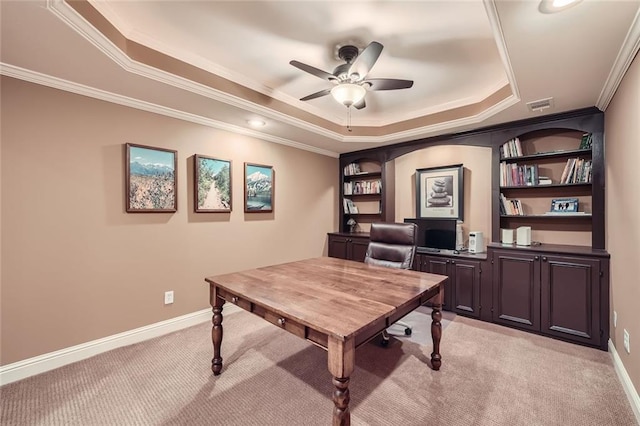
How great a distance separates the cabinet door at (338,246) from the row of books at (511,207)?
2132 millimetres

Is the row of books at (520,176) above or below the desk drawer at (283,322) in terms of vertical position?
above

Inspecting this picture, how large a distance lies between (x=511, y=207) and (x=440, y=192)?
0.86 metres

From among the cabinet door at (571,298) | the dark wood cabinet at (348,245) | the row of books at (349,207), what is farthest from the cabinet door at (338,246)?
the cabinet door at (571,298)

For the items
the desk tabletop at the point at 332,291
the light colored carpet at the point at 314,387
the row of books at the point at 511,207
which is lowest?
the light colored carpet at the point at 314,387

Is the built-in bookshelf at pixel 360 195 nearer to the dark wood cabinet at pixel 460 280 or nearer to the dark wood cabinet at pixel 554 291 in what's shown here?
the dark wood cabinet at pixel 460 280

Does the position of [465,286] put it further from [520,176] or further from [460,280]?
[520,176]

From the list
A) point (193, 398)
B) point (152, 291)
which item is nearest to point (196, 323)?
point (152, 291)

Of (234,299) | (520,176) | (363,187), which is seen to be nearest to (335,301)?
(234,299)

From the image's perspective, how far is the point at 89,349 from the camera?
2.34m

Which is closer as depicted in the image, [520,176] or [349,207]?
[520,176]

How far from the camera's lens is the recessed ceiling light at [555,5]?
4.43 feet

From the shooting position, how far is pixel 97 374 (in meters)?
2.09

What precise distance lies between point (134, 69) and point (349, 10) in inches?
63.2

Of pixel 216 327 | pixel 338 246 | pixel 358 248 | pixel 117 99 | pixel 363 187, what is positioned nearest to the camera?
pixel 216 327
